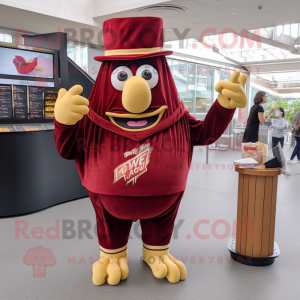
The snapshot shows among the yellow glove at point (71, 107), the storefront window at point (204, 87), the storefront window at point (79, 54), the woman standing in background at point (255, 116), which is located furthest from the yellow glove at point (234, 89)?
the storefront window at point (204, 87)

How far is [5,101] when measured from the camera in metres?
3.55

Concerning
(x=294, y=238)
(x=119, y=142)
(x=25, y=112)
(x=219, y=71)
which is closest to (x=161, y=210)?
(x=119, y=142)

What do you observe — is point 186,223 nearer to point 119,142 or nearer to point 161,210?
point 161,210

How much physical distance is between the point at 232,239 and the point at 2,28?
205 inches

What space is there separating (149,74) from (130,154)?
1.65ft

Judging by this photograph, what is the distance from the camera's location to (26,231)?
3.13 m

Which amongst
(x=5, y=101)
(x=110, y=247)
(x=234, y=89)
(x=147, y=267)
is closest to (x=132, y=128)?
(x=234, y=89)

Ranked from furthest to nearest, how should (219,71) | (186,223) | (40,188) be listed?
(219,71), (40,188), (186,223)

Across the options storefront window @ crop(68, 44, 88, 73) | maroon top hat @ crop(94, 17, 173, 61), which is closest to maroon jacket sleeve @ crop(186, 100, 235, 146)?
maroon top hat @ crop(94, 17, 173, 61)

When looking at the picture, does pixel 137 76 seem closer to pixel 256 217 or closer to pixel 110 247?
pixel 110 247

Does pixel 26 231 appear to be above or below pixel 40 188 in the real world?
below

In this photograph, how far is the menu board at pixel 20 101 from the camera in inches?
143

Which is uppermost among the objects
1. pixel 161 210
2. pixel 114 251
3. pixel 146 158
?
pixel 146 158

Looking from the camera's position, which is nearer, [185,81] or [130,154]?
[130,154]
